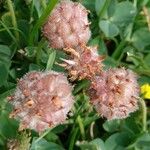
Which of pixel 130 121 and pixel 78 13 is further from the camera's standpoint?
pixel 130 121

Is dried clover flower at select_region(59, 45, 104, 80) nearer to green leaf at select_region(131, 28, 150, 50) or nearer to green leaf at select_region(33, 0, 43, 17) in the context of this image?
green leaf at select_region(33, 0, 43, 17)

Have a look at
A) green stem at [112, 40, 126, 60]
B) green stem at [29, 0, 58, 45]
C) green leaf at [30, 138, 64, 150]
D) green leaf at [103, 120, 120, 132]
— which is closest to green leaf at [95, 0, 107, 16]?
green stem at [112, 40, 126, 60]

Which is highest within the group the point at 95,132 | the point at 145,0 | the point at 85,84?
the point at 145,0

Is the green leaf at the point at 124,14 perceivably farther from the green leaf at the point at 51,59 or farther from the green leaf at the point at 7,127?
the green leaf at the point at 7,127

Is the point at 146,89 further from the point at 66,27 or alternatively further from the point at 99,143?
the point at 66,27

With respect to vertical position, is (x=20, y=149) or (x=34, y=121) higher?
(x=34, y=121)

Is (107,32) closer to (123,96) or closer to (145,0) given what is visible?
(145,0)

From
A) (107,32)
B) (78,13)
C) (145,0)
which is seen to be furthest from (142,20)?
(78,13)

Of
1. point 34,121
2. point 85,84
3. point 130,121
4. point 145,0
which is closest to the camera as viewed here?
point 34,121
